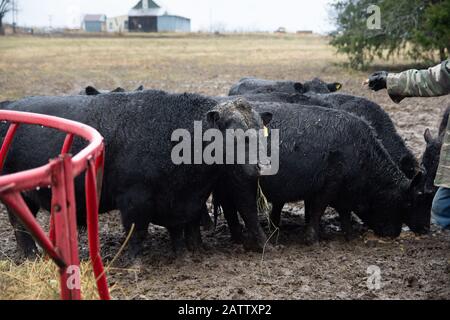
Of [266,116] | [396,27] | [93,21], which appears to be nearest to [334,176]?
[266,116]

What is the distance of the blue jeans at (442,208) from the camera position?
5.70 m

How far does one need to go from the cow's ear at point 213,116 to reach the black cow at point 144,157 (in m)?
0.01

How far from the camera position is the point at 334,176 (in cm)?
750

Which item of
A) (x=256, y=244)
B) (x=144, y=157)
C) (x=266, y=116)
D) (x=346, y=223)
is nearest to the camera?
(x=144, y=157)

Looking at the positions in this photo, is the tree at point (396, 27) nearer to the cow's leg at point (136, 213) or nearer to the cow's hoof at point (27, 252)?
the cow's leg at point (136, 213)

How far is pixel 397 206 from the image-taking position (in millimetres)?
7879

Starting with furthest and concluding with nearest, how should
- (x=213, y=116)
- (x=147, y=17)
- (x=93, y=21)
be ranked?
(x=93, y=21), (x=147, y=17), (x=213, y=116)

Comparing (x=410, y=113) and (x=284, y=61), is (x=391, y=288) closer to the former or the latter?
(x=410, y=113)

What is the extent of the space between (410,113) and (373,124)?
6.90 m

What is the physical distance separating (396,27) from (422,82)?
20.8 m

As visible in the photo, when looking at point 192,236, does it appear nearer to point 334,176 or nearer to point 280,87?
point 334,176

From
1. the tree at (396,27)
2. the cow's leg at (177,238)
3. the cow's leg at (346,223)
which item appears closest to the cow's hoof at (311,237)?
the cow's leg at (346,223)
